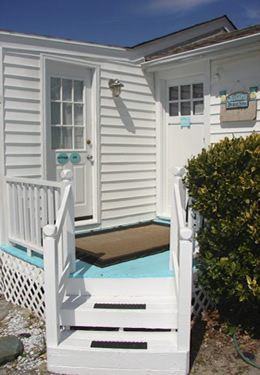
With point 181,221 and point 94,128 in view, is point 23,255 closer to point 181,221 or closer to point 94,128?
point 181,221

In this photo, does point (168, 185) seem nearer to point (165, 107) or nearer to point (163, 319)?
point (165, 107)

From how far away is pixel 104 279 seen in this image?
355 cm

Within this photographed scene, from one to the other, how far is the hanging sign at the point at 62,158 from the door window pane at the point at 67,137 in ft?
0.46

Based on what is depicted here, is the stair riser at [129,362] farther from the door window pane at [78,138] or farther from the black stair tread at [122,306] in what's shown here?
the door window pane at [78,138]

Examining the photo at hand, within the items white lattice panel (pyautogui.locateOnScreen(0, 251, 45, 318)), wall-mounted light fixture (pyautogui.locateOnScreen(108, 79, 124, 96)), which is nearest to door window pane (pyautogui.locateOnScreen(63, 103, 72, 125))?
wall-mounted light fixture (pyautogui.locateOnScreen(108, 79, 124, 96))

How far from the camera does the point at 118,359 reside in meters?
2.89

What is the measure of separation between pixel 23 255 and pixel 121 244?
1.16 metres

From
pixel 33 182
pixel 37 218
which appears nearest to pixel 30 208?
pixel 37 218

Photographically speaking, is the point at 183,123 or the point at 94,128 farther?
the point at 183,123

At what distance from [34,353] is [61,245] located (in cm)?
97

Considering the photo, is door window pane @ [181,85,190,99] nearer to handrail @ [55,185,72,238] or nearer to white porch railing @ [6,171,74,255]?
white porch railing @ [6,171,74,255]

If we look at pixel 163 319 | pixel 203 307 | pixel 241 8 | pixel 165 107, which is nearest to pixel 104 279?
pixel 163 319

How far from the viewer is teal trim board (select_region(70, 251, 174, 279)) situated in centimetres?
359

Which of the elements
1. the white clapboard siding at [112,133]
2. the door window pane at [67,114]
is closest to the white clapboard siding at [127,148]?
the white clapboard siding at [112,133]
